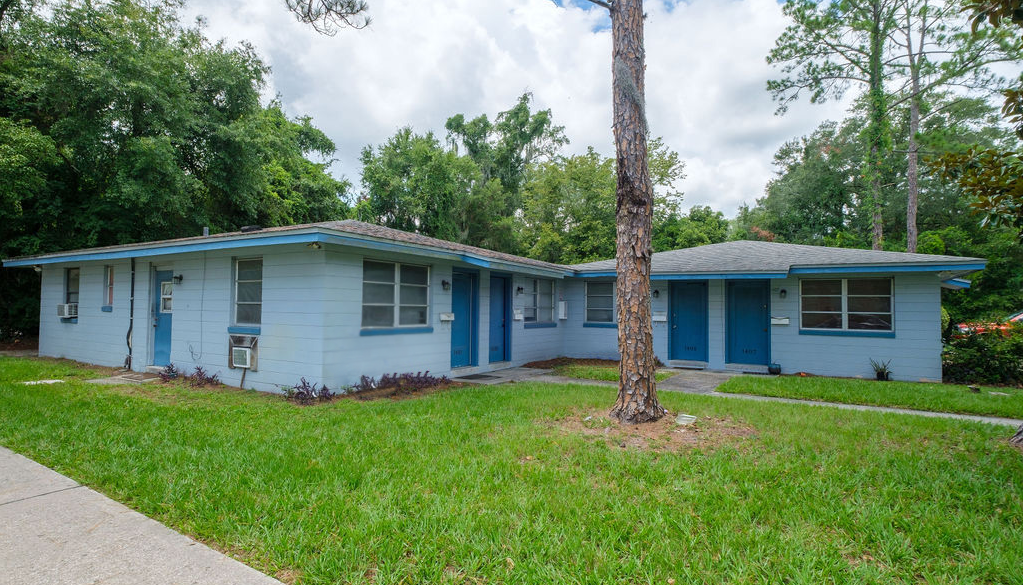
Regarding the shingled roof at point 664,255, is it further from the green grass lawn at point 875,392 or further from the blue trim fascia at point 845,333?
the green grass lawn at point 875,392

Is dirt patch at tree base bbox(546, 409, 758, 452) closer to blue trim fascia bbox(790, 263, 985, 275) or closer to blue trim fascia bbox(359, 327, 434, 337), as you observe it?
blue trim fascia bbox(359, 327, 434, 337)

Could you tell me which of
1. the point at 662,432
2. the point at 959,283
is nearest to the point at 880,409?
the point at 662,432

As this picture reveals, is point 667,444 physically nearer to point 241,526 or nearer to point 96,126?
point 241,526

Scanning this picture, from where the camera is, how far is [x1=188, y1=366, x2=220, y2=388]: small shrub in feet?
26.3

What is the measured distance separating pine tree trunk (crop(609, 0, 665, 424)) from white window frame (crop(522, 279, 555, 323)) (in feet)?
20.0

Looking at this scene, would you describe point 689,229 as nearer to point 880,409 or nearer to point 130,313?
point 880,409

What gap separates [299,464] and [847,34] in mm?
19283

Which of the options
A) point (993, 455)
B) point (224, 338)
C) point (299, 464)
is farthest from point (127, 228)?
point (993, 455)

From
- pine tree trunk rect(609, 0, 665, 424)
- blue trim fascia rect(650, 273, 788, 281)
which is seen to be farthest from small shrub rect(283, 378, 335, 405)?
blue trim fascia rect(650, 273, 788, 281)

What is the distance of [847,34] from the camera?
15.7m

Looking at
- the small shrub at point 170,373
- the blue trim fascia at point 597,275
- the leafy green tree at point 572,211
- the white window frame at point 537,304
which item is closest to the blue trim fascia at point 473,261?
the white window frame at point 537,304

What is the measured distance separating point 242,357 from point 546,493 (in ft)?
20.1

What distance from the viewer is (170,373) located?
8625 millimetres

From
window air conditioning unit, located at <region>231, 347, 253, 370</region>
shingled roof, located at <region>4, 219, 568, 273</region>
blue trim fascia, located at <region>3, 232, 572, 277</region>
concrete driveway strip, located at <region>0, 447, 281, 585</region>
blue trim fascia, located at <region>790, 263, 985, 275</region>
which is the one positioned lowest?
concrete driveway strip, located at <region>0, 447, 281, 585</region>
